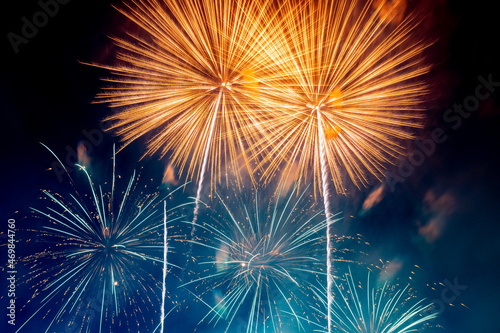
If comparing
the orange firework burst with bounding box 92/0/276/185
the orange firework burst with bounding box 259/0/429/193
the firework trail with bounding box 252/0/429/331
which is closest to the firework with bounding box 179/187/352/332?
the firework trail with bounding box 252/0/429/331

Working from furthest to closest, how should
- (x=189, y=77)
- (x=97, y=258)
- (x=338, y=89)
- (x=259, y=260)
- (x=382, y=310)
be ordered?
(x=382, y=310), (x=259, y=260), (x=97, y=258), (x=338, y=89), (x=189, y=77)

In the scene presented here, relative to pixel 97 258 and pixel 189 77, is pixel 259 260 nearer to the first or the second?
pixel 97 258

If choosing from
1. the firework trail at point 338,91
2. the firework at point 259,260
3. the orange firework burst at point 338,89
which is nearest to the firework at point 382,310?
the firework trail at point 338,91

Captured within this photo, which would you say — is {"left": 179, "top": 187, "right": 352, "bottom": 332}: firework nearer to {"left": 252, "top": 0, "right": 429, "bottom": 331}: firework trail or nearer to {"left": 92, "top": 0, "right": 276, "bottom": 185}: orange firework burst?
{"left": 252, "top": 0, "right": 429, "bottom": 331}: firework trail

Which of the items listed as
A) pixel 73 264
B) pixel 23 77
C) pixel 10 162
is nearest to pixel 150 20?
pixel 23 77

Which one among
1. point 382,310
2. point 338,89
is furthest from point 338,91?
point 382,310

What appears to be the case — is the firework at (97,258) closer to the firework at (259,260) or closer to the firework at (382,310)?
the firework at (259,260)
